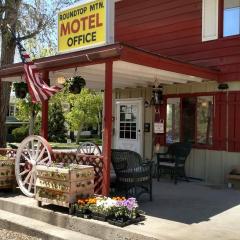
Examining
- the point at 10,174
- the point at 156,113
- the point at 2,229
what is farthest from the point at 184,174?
the point at 2,229

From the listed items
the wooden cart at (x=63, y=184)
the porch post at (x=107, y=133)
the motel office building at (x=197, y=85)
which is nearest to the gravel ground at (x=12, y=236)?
the wooden cart at (x=63, y=184)

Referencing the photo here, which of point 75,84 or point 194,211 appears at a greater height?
point 75,84

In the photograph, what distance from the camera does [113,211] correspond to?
6.21 m

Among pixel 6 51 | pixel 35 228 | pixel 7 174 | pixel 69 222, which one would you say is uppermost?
pixel 6 51

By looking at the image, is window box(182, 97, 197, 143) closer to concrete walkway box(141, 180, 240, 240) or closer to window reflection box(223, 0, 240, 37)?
concrete walkway box(141, 180, 240, 240)

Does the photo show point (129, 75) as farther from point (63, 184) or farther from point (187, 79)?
point (63, 184)

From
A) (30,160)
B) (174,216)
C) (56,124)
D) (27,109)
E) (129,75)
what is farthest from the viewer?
(56,124)

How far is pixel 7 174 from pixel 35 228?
2.24m

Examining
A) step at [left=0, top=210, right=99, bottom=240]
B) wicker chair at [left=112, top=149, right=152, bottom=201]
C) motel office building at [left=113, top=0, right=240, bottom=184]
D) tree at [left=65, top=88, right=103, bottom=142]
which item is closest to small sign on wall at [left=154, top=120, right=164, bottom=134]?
motel office building at [left=113, top=0, right=240, bottom=184]

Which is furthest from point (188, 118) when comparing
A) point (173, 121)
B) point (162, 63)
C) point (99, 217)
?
point (99, 217)

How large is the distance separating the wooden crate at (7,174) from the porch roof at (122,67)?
6.52 ft

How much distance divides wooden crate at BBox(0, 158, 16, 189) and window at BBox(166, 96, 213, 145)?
168 inches

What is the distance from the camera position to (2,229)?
7039mm

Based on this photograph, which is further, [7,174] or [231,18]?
[231,18]
